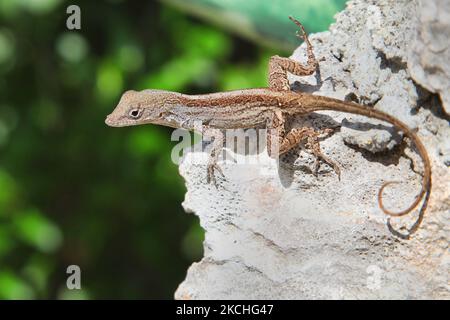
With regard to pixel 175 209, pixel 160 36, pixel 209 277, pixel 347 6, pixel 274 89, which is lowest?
pixel 209 277

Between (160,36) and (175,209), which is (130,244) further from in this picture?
(160,36)

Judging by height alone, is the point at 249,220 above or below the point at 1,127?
below

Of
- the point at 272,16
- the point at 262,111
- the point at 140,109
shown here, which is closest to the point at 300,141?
the point at 262,111

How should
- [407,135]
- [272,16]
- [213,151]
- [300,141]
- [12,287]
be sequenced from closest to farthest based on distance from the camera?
[407,135], [300,141], [213,151], [272,16], [12,287]

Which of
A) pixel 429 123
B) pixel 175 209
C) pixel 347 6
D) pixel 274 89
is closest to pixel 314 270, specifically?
pixel 429 123

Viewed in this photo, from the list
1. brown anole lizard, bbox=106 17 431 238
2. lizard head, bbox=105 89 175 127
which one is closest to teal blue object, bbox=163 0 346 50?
brown anole lizard, bbox=106 17 431 238

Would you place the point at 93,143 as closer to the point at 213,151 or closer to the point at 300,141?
the point at 213,151

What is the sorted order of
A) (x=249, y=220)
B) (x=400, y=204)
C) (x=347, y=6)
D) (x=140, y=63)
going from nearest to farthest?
(x=400, y=204)
(x=249, y=220)
(x=347, y=6)
(x=140, y=63)
